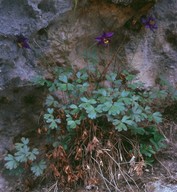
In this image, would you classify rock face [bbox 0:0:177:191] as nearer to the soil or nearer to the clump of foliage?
the clump of foliage

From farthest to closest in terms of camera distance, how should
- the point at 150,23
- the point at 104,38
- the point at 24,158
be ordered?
the point at 150,23, the point at 104,38, the point at 24,158

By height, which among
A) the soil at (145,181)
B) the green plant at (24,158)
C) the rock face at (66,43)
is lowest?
the soil at (145,181)

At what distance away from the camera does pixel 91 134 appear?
221cm

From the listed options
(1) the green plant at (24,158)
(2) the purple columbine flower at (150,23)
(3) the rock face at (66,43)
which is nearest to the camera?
(1) the green plant at (24,158)

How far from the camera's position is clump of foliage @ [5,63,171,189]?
2.10 m

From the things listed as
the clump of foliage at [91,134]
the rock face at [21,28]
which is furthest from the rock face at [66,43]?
the clump of foliage at [91,134]

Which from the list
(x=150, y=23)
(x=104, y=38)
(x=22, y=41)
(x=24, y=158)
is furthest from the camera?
(x=150, y=23)

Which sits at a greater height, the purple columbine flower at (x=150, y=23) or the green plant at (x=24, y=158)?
the purple columbine flower at (x=150, y=23)

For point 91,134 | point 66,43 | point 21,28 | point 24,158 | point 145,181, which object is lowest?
point 145,181

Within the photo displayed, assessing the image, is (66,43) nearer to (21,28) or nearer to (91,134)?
(21,28)

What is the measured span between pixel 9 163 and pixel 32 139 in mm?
284

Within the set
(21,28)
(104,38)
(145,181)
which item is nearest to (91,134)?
(145,181)

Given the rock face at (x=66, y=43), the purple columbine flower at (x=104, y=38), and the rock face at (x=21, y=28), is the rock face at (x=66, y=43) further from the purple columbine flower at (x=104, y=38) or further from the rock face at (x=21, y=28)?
the purple columbine flower at (x=104, y=38)

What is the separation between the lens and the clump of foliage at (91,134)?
82.8 inches
